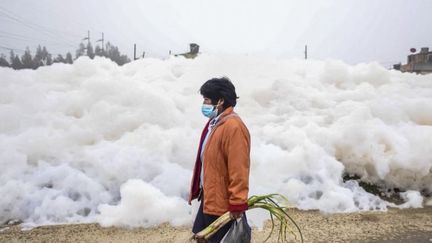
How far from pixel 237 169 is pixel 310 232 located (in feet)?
8.44

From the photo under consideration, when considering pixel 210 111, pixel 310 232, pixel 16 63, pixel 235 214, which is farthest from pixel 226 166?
pixel 16 63

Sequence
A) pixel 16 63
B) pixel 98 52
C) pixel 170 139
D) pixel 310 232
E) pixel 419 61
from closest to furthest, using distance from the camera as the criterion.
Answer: pixel 310 232, pixel 170 139, pixel 419 61, pixel 16 63, pixel 98 52

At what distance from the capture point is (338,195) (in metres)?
5.71

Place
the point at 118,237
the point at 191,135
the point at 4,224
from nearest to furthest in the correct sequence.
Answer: the point at 118,237
the point at 4,224
the point at 191,135

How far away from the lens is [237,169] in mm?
2457

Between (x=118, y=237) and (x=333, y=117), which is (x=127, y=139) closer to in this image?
(x=118, y=237)

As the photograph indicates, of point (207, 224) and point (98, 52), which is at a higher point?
point (98, 52)

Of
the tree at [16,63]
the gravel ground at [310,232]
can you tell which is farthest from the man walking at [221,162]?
the tree at [16,63]

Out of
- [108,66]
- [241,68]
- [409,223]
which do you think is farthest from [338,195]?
[108,66]

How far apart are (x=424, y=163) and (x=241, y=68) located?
5020 mm

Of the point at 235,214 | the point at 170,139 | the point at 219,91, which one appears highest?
the point at 219,91

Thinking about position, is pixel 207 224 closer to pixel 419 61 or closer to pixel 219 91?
pixel 219 91

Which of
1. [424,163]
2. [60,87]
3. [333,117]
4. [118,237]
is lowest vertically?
[118,237]

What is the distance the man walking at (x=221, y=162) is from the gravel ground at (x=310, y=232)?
192 cm
